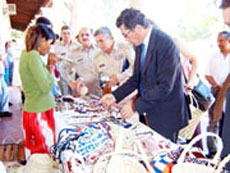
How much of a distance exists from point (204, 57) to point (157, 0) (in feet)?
2.53

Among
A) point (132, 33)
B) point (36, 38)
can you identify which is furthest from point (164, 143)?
point (36, 38)

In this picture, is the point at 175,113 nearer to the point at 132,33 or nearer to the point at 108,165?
the point at 132,33

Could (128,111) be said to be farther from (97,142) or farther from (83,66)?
(83,66)

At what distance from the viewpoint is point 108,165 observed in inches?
34.6

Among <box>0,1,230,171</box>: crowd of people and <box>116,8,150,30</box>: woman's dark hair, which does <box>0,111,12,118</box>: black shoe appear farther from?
<box>116,8,150,30</box>: woman's dark hair

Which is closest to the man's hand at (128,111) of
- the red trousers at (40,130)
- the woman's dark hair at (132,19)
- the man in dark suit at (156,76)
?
the man in dark suit at (156,76)

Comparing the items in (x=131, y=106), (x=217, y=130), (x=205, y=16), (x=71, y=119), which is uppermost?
(x=205, y=16)

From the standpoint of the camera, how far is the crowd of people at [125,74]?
5.12 ft

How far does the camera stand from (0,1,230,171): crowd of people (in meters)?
1.56

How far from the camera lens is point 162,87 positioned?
5.05 ft

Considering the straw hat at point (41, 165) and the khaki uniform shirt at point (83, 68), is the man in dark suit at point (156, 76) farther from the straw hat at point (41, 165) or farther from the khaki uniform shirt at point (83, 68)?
the khaki uniform shirt at point (83, 68)

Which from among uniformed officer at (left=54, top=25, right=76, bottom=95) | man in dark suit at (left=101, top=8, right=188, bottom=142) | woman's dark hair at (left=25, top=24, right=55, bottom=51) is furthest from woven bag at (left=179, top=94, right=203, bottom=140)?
uniformed officer at (left=54, top=25, right=76, bottom=95)

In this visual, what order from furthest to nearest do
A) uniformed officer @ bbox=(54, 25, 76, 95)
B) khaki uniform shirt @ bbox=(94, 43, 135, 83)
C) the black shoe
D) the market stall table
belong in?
the black shoe
uniformed officer @ bbox=(54, 25, 76, 95)
khaki uniform shirt @ bbox=(94, 43, 135, 83)
the market stall table

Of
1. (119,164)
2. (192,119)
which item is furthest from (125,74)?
(119,164)
